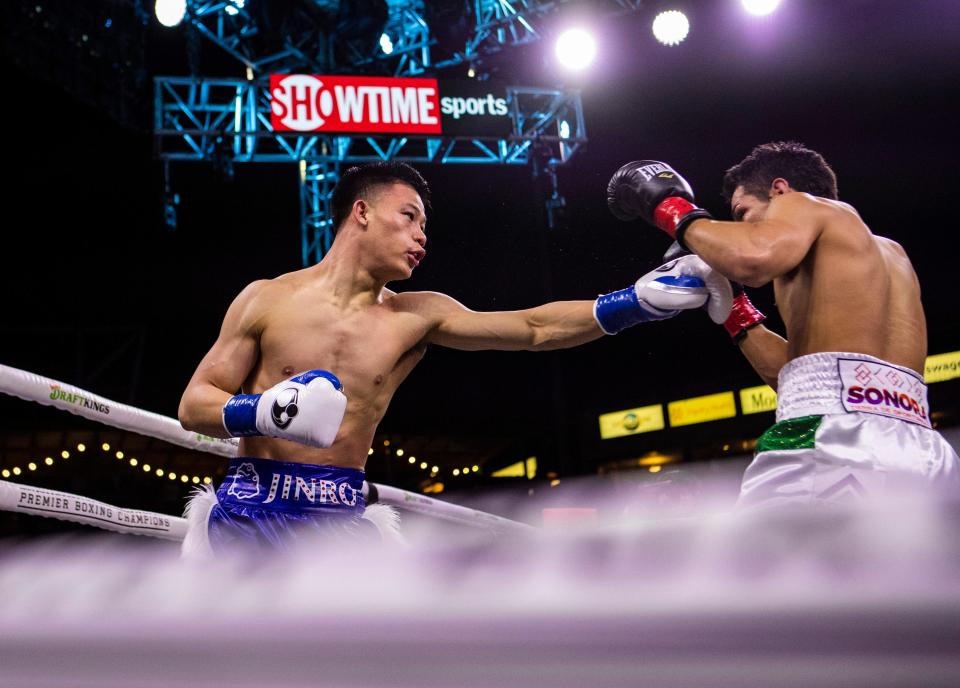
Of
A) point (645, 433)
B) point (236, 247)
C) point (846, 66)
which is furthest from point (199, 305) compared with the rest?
point (846, 66)

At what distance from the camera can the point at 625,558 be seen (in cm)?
59

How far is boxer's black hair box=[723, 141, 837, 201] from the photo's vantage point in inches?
92.2

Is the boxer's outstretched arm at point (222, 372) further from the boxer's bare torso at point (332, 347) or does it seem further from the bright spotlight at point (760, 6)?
A: the bright spotlight at point (760, 6)

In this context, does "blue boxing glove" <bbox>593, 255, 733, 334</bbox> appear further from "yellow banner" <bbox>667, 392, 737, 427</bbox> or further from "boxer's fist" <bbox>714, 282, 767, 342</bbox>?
"yellow banner" <bbox>667, 392, 737, 427</bbox>

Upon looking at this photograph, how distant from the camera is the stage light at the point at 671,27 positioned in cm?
737

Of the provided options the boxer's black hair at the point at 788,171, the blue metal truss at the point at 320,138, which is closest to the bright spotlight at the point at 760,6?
the blue metal truss at the point at 320,138

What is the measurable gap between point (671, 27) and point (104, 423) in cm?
641

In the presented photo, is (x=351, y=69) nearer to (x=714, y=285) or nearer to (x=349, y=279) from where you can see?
(x=349, y=279)

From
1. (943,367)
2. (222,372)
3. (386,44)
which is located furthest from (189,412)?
(943,367)

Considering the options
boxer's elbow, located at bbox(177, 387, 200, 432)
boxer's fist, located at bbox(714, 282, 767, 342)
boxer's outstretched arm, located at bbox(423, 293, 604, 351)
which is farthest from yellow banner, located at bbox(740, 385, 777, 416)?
boxer's elbow, located at bbox(177, 387, 200, 432)

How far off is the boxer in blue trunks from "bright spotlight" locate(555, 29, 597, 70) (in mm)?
5924

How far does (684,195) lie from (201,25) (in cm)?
700

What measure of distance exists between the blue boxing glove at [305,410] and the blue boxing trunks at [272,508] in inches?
12.0

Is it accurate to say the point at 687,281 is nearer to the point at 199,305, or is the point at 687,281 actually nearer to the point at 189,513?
the point at 189,513
